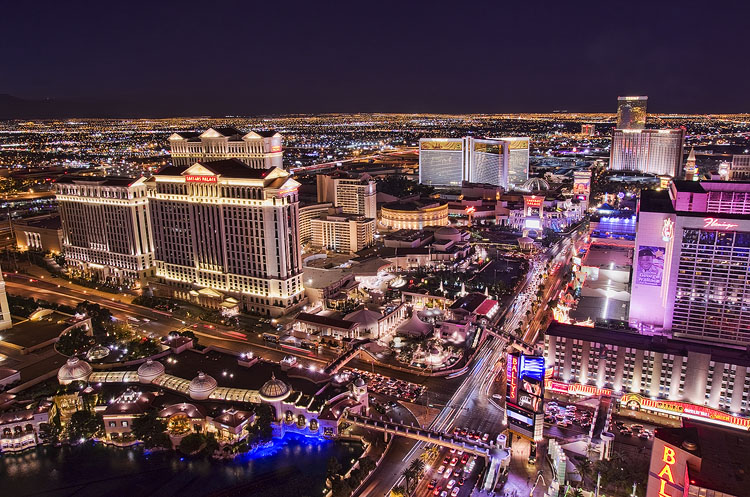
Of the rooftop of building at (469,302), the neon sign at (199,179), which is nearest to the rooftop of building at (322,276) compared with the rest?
the rooftop of building at (469,302)

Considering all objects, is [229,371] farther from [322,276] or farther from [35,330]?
[322,276]

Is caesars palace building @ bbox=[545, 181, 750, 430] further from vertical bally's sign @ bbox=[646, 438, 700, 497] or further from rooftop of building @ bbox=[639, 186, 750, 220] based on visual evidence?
vertical bally's sign @ bbox=[646, 438, 700, 497]

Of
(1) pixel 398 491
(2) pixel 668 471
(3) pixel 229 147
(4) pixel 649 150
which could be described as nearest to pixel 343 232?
(3) pixel 229 147

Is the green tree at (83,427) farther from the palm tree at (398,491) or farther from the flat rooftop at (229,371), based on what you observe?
the palm tree at (398,491)

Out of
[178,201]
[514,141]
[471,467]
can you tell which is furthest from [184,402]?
[514,141]

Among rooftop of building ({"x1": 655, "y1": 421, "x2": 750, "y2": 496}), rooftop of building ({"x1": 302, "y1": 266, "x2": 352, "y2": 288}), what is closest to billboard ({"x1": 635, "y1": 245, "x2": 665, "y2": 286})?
rooftop of building ({"x1": 655, "y1": 421, "x2": 750, "y2": 496})
